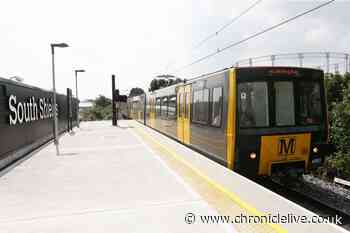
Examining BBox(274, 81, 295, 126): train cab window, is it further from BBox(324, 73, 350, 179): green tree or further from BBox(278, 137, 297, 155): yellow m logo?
BBox(324, 73, 350, 179): green tree

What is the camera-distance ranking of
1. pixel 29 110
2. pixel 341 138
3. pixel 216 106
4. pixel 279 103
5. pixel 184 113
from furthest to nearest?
pixel 184 113 < pixel 29 110 < pixel 341 138 < pixel 216 106 < pixel 279 103

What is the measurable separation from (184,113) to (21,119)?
19.6 feet

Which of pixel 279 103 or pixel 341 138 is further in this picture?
pixel 341 138

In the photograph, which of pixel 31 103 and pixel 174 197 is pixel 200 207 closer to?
pixel 174 197

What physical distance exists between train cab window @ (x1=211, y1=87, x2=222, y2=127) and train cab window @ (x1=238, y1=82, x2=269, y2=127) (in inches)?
33.8

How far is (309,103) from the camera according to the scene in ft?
24.3

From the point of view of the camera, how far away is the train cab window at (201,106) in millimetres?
9008

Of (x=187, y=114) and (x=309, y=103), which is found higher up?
(x=309, y=103)

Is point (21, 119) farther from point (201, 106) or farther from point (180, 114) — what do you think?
point (201, 106)

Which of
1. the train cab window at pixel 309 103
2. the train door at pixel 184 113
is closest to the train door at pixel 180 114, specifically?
the train door at pixel 184 113

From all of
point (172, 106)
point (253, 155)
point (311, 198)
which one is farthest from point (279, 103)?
point (172, 106)

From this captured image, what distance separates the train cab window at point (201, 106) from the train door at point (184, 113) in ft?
2.62

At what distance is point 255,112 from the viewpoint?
7012mm

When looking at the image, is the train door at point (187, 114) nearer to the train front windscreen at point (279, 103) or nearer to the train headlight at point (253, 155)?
the train front windscreen at point (279, 103)
